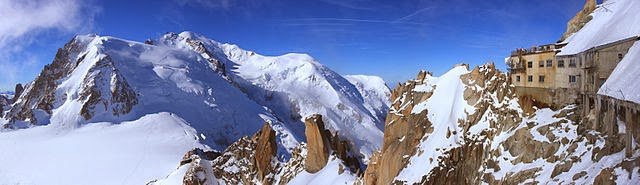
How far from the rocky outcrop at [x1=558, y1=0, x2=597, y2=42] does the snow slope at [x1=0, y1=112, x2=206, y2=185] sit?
9385 cm

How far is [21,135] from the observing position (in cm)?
14850

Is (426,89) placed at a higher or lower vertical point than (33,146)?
higher

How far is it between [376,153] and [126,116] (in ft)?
479

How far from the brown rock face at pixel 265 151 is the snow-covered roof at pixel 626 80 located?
189 ft

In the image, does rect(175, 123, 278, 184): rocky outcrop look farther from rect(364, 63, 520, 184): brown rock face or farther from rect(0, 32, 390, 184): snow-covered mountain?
rect(364, 63, 520, 184): brown rock face

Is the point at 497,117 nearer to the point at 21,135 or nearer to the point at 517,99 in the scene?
the point at 517,99

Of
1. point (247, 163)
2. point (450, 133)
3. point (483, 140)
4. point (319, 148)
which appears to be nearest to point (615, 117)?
point (483, 140)

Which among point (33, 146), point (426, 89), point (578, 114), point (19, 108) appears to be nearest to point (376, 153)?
point (426, 89)

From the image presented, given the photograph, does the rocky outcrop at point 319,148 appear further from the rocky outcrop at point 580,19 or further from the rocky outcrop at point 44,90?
the rocky outcrop at point 44,90

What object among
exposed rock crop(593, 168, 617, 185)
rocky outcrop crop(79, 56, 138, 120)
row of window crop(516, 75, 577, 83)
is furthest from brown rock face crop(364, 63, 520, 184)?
rocky outcrop crop(79, 56, 138, 120)

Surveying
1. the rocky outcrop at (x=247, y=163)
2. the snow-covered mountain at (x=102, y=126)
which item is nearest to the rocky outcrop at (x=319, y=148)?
the rocky outcrop at (x=247, y=163)

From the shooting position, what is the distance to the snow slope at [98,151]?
354 feet

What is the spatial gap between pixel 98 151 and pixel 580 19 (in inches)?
5252

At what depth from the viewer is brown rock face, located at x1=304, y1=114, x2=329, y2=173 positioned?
66.8 meters
